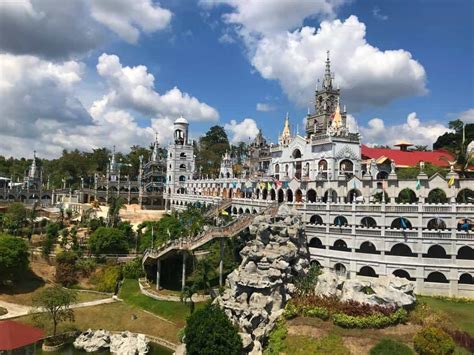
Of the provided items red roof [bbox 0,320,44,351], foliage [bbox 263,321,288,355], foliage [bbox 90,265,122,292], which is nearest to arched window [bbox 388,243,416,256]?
foliage [bbox 263,321,288,355]

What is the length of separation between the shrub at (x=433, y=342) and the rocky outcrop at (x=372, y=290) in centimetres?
409

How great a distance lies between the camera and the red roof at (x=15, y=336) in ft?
87.3

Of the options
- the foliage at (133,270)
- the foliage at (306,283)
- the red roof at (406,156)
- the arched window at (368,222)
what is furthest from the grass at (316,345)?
the red roof at (406,156)

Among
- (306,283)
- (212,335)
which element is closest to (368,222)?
(306,283)

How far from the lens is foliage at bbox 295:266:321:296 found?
3738 cm

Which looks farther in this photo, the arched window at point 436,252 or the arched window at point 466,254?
the arched window at point 436,252

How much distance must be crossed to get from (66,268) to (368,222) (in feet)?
124

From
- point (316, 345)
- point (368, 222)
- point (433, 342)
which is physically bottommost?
point (316, 345)

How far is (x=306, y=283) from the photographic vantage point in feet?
125

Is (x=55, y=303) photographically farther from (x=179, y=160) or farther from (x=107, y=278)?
(x=179, y=160)

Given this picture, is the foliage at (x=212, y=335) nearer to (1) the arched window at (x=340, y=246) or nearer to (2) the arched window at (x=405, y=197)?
(1) the arched window at (x=340, y=246)

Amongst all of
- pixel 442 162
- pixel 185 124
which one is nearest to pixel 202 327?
pixel 442 162

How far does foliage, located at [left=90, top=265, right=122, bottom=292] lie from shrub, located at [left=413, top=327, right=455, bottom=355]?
34.9 m

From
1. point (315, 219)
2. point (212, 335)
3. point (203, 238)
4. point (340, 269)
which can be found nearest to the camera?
point (212, 335)
